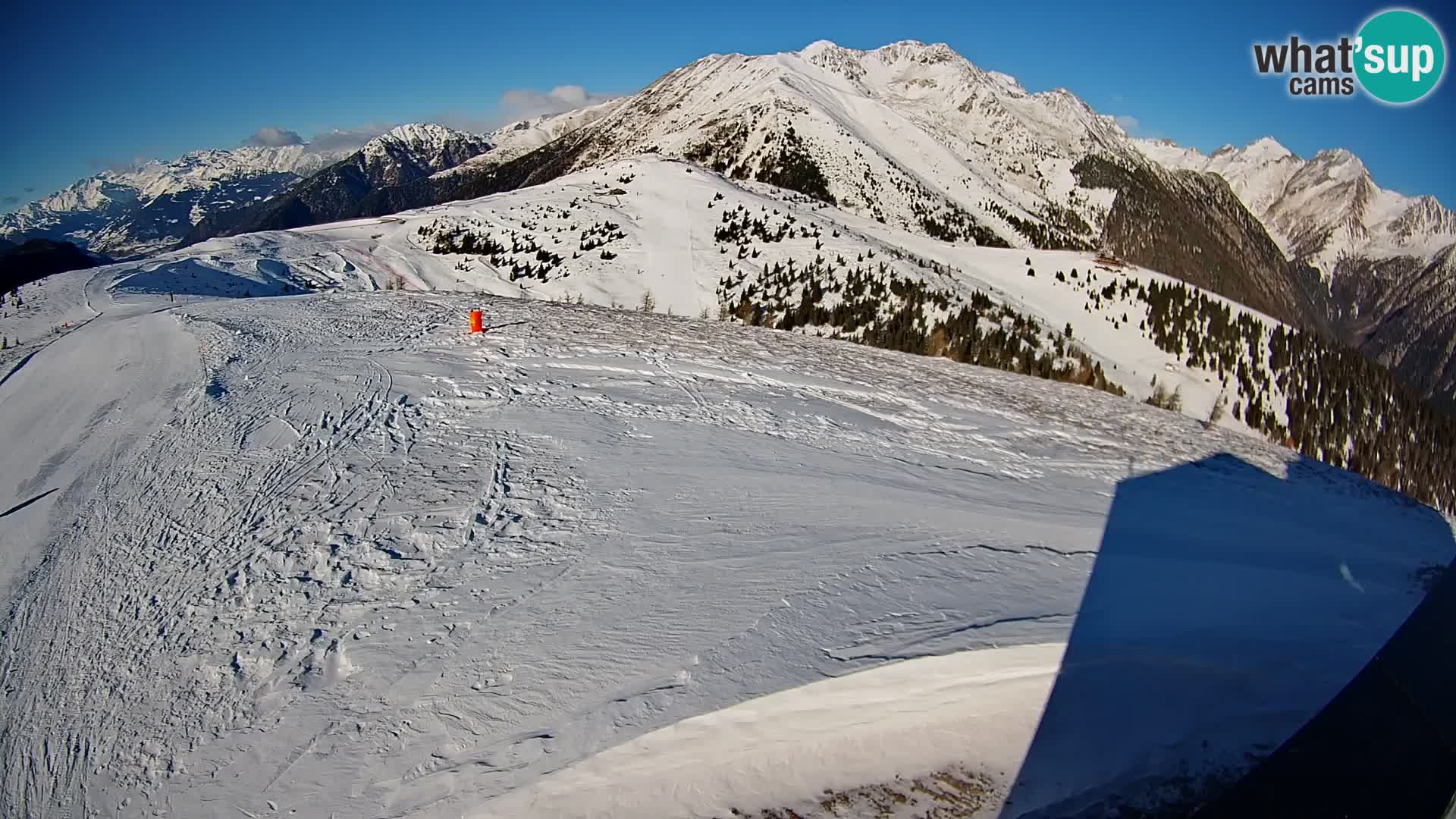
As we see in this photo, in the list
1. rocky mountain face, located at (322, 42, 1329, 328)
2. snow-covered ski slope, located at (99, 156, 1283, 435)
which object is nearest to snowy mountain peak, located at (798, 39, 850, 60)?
rocky mountain face, located at (322, 42, 1329, 328)

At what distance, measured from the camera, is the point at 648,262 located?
83.4ft

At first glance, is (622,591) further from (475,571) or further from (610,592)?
(475,571)

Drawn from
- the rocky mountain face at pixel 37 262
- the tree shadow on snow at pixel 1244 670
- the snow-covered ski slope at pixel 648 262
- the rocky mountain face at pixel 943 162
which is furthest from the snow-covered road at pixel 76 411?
the rocky mountain face at pixel 943 162

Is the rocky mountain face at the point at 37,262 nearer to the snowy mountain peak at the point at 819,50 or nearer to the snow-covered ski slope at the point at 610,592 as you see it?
the snow-covered ski slope at the point at 610,592

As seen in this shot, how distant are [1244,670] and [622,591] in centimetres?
456

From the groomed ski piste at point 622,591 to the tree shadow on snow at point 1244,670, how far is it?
35mm

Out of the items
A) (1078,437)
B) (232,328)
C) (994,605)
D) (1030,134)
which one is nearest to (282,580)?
(994,605)

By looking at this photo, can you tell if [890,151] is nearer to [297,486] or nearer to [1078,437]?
[1078,437]

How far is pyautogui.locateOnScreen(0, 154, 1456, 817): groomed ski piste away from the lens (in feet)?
13.2

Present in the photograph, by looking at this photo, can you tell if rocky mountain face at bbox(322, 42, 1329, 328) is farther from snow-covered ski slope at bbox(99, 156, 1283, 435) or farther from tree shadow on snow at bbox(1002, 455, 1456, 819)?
tree shadow on snow at bbox(1002, 455, 1456, 819)

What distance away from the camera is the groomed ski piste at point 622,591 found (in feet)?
13.2

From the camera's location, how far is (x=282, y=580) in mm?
5473

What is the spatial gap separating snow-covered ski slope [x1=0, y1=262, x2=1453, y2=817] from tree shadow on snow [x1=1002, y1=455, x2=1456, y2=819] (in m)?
0.04

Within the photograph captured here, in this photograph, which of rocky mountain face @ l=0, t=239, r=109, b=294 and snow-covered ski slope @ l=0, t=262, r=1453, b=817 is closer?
snow-covered ski slope @ l=0, t=262, r=1453, b=817
